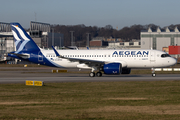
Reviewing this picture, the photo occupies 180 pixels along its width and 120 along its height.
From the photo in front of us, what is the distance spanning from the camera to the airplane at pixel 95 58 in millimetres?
37562

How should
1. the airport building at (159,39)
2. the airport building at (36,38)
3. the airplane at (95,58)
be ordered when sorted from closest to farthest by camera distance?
the airplane at (95,58) < the airport building at (36,38) < the airport building at (159,39)

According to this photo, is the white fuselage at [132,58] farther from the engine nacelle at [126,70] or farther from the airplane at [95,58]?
the engine nacelle at [126,70]

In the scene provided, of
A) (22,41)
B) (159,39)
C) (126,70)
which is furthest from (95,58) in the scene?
(159,39)

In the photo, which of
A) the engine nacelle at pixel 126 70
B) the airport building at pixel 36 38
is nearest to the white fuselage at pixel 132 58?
→ the engine nacelle at pixel 126 70

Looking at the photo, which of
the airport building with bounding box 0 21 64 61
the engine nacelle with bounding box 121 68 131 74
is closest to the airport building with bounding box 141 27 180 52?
the airport building with bounding box 0 21 64 61

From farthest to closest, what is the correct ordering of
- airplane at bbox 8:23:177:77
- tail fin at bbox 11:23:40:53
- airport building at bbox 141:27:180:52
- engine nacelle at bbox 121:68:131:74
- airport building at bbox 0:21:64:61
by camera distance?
airport building at bbox 141:27:180:52
airport building at bbox 0:21:64:61
tail fin at bbox 11:23:40:53
engine nacelle at bbox 121:68:131:74
airplane at bbox 8:23:177:77

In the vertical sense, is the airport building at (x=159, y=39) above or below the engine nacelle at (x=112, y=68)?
above

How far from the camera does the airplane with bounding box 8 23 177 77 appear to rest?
3756 centimetres

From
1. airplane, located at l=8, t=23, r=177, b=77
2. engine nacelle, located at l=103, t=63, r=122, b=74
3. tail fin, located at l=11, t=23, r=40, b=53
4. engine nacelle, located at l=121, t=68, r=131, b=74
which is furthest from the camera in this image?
tail fin, located at l=11, t=23, r=40, b=53

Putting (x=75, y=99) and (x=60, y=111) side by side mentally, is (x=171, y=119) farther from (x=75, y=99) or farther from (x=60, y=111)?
(x=75, y=99)

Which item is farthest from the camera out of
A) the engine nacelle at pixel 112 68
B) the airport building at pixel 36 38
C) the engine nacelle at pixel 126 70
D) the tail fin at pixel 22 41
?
the airport building at pixel 36 38

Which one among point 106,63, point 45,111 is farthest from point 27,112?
point 106,63

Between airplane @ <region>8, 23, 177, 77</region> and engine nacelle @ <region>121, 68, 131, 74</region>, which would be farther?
engine nacelle @ <region>121, 68, 131, 74</region>

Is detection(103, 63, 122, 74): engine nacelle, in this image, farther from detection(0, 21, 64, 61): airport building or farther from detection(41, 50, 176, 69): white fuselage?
detection(0, 21, 64, 61): airport building
